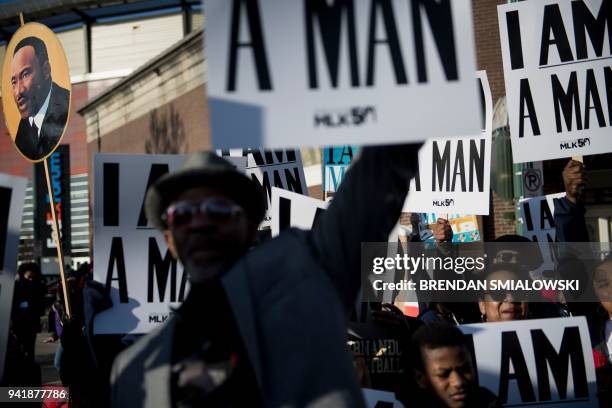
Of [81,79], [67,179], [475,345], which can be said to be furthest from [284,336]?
[81,79]

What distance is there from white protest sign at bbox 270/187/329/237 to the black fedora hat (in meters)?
2.39

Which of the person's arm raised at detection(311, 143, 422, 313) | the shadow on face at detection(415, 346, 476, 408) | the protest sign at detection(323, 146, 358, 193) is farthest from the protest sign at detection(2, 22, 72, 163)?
the protest sign at detection(323, 146, 358, 193)

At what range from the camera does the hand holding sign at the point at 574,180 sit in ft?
16.9

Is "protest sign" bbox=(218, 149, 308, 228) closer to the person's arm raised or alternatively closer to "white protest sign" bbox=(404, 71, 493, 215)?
"white protest sign" bbox=(404, 71, 493, 215)

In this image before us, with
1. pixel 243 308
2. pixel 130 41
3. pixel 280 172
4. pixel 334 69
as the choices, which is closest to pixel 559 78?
pixel 280 172

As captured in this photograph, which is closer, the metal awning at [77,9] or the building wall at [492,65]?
the building wall at [492,65]

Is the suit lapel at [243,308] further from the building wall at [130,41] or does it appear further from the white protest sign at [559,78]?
the building wall at [130,41]

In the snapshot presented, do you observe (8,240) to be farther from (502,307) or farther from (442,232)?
(442,232)

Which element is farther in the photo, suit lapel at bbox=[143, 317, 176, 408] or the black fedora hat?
the black fedora hat

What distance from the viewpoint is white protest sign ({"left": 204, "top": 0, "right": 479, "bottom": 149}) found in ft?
6.92

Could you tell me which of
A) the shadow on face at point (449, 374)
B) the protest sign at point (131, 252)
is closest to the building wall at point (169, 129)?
the protest sign at point (131, 252)

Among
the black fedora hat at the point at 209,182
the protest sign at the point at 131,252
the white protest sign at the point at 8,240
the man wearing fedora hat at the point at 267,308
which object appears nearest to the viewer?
the man wearing fedora hat at the point at 267,308

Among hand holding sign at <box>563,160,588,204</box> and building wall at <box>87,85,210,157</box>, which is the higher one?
building wall at <box>87,85,210,157</box>

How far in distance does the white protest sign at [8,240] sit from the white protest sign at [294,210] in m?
2.12
